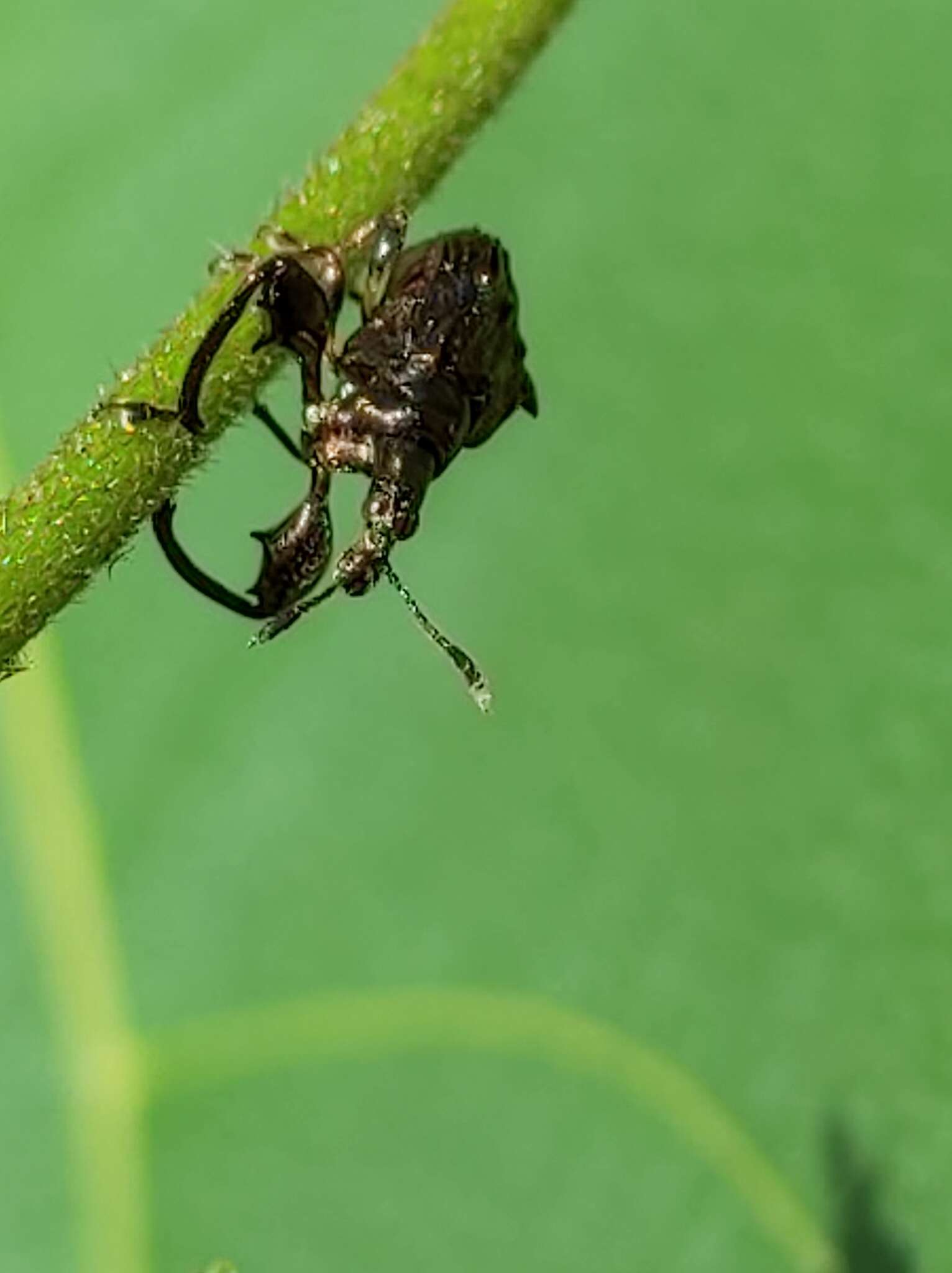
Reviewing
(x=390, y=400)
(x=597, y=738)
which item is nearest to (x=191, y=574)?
(x=390, y=400)

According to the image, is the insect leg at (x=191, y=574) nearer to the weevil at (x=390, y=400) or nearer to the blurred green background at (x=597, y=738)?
the weevil at (x=390, y=400)

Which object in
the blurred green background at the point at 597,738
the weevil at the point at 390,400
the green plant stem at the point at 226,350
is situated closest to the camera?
the green plant stem at the point at 226,350

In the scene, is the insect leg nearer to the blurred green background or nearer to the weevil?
the weevil

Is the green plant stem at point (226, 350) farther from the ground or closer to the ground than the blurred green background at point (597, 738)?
farther from the ground

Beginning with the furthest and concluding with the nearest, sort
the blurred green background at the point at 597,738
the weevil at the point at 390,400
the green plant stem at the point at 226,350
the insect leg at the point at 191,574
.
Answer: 1. the blurred green background at the point at 597,738
2. the weevil at the point at 390,400
3. the insect leg at the point at 191,574
4. the green plant stem at the point at 226,350

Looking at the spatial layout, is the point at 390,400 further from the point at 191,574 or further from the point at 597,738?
the point at 597,738

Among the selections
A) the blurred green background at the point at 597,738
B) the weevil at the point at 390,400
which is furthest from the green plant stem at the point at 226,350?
the blurred green background at the point at 597,738
